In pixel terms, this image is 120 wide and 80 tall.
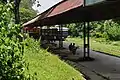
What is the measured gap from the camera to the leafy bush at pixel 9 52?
4605 mm

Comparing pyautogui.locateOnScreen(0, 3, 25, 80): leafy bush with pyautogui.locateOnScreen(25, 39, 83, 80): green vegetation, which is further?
pyautogui.locateOnScreen(25, 39, 83, 80): green vegetation

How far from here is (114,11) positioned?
1562 centimetres

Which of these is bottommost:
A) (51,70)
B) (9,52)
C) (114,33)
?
(51,70)

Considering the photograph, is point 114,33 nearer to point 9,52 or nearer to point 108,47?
point 108,47

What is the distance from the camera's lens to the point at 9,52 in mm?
4621

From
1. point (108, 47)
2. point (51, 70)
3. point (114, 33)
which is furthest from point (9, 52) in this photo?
point (114, 33)

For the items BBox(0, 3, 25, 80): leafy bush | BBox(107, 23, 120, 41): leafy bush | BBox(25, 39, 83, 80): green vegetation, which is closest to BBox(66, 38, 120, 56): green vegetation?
BBox(107, 23, 120, 41): leafy bush

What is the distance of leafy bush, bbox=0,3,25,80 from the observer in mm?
4605

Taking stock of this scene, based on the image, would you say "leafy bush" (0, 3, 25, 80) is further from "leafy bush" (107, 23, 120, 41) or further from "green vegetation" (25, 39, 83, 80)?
"leafy bush" (107, 23, 120, 41)

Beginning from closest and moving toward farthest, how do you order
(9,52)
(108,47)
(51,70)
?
(9,52), (51,70), (108,47)

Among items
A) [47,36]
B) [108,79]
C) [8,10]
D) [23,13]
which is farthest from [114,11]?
[23,13]

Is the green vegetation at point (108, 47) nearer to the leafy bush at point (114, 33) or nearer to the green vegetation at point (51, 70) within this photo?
the leafy bush at point (114, 33)

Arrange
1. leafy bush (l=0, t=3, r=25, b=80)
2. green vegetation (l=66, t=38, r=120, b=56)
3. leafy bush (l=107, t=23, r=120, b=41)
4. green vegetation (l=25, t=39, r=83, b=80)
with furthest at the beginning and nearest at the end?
1. leafy bush (l=107, t=23, r=120, b=41)
2. green vegetation (l=66, t=38, r=120, b=56)
3. green vegetation (l=25, t=39, r=83, b=80)
4. leafy bush (l=0, t=3, r=25, b=80)

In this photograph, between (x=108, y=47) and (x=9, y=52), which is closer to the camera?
(x=9, y=52)
